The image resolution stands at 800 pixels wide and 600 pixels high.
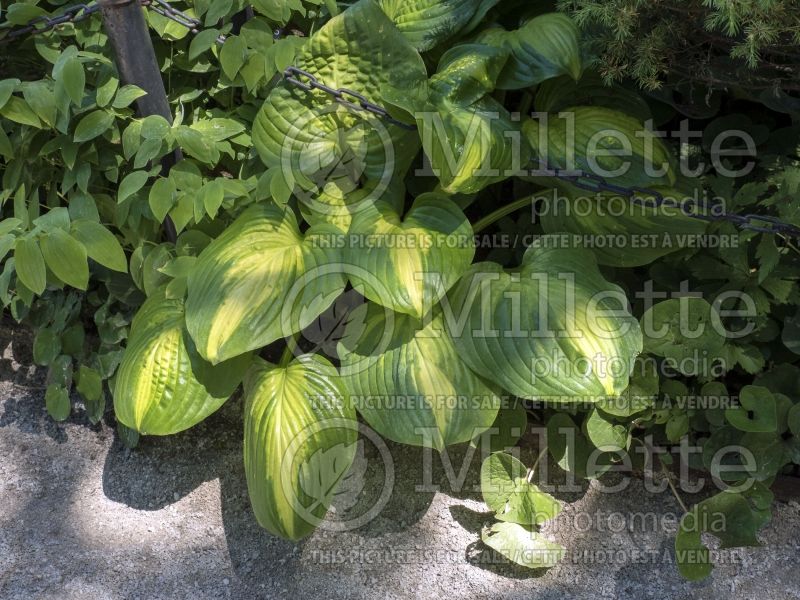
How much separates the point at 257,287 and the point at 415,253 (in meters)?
0.34

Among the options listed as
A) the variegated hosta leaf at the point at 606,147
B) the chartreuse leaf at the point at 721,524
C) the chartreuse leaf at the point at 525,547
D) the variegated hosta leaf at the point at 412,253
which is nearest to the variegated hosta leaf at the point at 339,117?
the variegated hosta leaf at the point at 412,253

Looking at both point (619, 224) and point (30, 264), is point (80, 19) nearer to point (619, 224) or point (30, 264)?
point (30, 264)

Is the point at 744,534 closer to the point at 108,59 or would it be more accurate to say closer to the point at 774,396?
the point at 774,396

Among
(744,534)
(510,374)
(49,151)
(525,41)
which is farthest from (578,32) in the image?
(49,151)

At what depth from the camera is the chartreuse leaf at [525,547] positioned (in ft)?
5.61

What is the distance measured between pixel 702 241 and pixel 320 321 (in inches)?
37.1

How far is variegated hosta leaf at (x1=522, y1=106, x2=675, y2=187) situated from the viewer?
1.83m

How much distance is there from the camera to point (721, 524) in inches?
67.1

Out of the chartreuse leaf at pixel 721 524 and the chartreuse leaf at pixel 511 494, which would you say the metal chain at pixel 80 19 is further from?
the chartreuse leaf at pixel 721 524

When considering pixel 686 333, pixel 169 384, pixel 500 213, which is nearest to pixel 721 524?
pixel 686 333

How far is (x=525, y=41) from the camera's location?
1.83 meters

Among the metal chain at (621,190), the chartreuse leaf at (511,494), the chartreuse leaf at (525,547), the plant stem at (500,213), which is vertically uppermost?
the metal chain at (621,190)

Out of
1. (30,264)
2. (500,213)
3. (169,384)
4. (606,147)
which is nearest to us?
(30,264)

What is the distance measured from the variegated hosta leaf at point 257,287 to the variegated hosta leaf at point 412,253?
0.22ft
